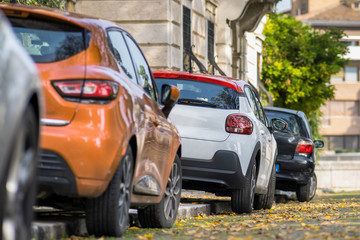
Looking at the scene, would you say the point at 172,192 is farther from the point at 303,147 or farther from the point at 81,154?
the point at 303,147

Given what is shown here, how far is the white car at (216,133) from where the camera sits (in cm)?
1180

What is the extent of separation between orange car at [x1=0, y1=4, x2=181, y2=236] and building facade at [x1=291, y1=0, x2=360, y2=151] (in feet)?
293

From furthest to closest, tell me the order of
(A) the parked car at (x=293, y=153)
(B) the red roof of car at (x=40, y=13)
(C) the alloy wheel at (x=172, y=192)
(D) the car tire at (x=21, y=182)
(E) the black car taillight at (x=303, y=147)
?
(E) the black car taillight at (x=303, y=147), (A) the parked car at (x=293, y=153), (C) the alloy wheel at (x=172, y=192), (B) the red roof of car at (x=40, y=13), (D) the car tire at (x=21, y=182)

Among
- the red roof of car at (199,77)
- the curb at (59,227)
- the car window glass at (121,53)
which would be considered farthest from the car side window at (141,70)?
the red roof of car at (199,77)

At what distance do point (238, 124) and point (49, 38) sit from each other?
197 inches

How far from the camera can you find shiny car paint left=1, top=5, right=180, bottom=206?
6809 mm

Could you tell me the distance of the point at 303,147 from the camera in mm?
19438

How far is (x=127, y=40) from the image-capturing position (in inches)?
334

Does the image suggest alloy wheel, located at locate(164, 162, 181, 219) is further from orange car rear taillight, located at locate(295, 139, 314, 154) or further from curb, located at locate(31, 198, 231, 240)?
orange car rear taillight, located at locate(295, 139, 314, 154)

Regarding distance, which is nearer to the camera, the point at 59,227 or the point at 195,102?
the point at 59,227

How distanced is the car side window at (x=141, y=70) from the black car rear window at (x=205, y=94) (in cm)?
295

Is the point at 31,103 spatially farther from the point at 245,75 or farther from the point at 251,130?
the point at 245,75

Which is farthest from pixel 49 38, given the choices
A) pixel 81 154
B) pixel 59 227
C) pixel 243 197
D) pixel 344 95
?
pixel 344 95

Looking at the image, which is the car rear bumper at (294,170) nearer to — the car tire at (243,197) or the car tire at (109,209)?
the car tire at (243,197)
